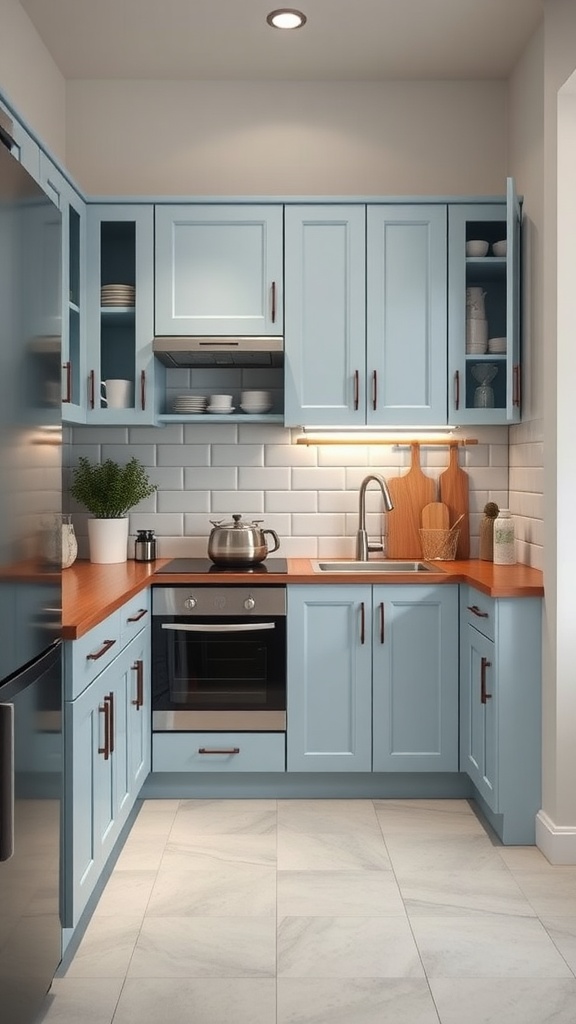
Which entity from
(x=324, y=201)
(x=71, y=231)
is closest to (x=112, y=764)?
(x=71, y=231)

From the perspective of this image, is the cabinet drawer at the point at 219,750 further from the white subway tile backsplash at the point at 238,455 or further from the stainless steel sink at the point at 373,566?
the white subway tile backsplash at the point at 238,455

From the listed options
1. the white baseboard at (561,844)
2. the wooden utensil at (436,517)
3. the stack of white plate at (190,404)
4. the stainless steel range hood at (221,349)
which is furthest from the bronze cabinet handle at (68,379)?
the white baseboard at (561,844)

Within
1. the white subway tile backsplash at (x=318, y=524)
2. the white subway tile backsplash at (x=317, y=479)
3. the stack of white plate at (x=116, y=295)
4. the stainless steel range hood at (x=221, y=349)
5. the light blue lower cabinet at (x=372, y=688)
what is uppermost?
the stack of white plate at (x=116, y=295)

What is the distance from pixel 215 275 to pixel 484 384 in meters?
1.21

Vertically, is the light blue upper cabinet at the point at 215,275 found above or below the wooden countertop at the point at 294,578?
above

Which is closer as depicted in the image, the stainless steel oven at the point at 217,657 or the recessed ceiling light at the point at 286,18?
the recessed ceiling light at the point at 286,18

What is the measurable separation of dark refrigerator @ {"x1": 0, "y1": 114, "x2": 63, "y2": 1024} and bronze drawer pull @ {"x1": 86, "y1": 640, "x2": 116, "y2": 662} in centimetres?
32

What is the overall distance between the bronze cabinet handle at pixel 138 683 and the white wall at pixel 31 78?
1.81 metres

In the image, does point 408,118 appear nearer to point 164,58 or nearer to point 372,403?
point 164,58

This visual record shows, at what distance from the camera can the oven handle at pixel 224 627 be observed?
3.62 metres

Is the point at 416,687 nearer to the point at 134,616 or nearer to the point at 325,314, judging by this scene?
the point at 134,616

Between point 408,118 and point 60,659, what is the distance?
3.06m

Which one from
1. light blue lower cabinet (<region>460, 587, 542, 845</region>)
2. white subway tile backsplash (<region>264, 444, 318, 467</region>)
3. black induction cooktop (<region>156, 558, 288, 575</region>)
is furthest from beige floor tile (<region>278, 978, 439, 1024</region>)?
white subway tile backsplash (<region>264, 444, 318, 467</region>)

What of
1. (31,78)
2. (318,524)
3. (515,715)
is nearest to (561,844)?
(515,715)
